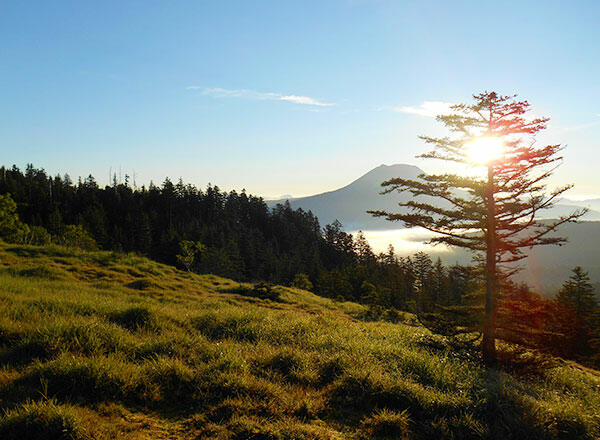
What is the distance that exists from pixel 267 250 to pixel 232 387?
72.8 metres

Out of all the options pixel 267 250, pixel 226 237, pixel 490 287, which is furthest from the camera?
pixel 226 237

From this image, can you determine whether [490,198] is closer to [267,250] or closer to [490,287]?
[490,287]

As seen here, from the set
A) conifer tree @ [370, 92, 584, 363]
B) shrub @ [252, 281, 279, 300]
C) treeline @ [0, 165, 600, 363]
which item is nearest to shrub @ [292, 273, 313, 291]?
treeline @ [0, 165, 600, 363]

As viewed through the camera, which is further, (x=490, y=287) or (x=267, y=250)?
(x=267, y=250)

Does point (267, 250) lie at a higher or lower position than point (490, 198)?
lower

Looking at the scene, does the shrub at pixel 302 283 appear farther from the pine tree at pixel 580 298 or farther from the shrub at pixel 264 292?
the pine tree at pixel 580 298

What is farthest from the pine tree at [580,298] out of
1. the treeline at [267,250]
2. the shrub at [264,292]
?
the shrub at [264,292]

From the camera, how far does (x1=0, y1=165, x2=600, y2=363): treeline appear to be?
417 inches

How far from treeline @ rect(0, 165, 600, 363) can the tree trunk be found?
1.70 feet

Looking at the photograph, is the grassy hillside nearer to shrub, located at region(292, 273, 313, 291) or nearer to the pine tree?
the pine tree

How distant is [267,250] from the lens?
7738 cm

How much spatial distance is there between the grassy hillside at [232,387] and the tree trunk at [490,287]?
146 cm

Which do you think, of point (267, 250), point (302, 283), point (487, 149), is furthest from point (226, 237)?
point (487, 149)

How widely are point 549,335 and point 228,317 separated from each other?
9.53m
